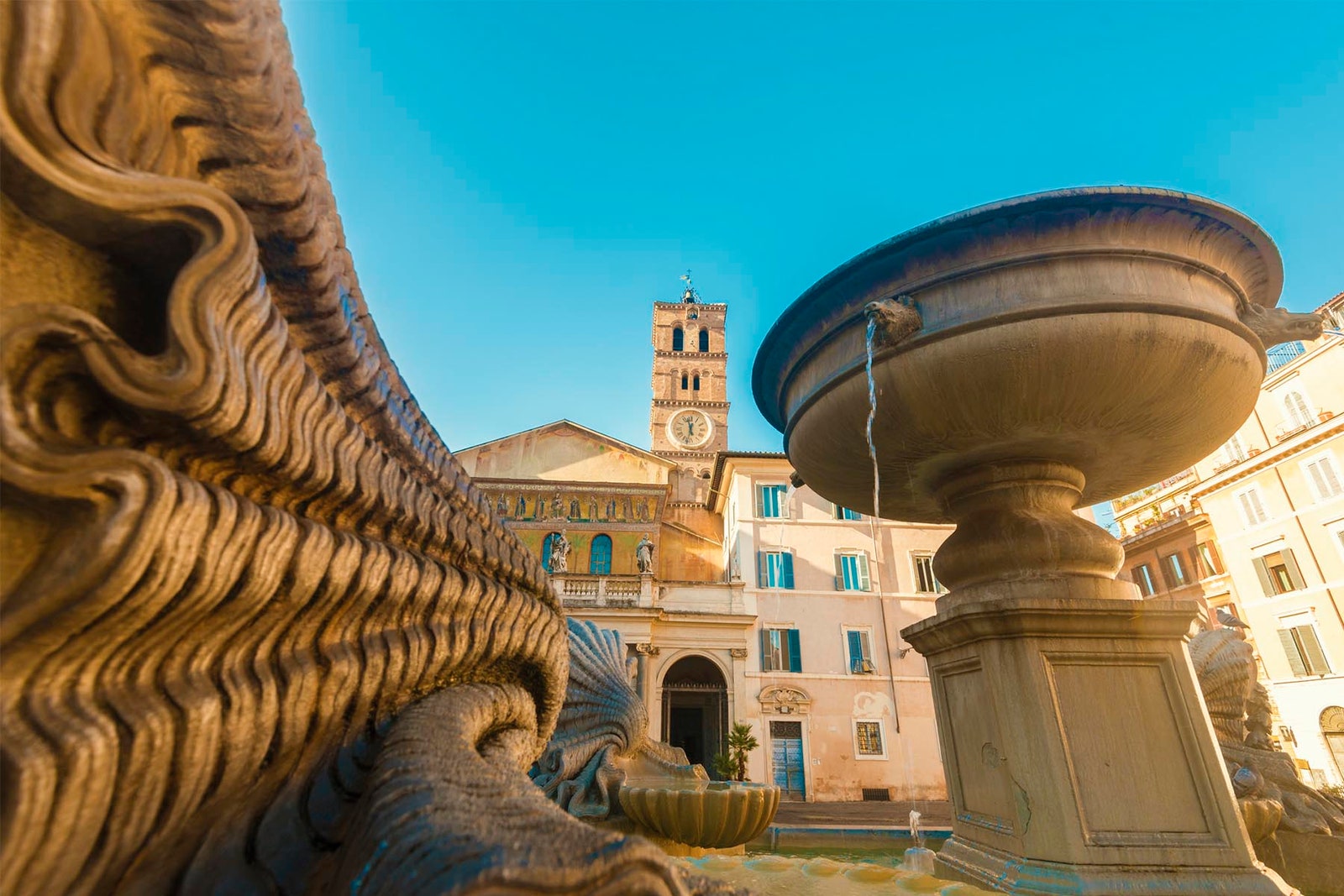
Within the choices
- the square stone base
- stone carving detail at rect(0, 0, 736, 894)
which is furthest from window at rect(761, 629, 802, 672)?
stone carving detail at rect(0, 0, 736, 894)

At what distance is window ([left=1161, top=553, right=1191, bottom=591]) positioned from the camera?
2412 centimetres

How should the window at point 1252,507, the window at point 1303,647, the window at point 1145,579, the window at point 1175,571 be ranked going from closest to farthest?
the window at point 1303,647 < the window at point 1252,507 < the window at point 1175,571 < the window at point 1145,579

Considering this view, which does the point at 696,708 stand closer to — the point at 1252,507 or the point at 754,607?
the point at 754,607

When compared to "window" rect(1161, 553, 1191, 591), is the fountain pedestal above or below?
below

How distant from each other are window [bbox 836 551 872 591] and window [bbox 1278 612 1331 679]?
12.8 meters

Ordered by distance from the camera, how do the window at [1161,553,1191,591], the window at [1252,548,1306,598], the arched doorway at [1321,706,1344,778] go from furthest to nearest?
the window at [1161,553,1191,591], the window at [1252,548,1306,598], the arched doorway at [1321,706,1344,778]

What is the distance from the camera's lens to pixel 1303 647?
19844 mm

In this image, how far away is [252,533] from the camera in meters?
0.80

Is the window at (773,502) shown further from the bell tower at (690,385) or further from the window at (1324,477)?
the bell tower at (690,385)

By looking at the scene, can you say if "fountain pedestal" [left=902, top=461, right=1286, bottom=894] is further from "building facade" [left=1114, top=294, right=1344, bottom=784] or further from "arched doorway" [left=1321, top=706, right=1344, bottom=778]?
"arched doorway" [left=1321, top=706, right=1344, bottom=778]

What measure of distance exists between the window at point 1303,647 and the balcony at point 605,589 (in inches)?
766

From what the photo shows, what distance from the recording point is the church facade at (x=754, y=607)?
18.0 m

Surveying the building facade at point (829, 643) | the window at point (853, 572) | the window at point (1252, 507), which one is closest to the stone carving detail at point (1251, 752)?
the building facade at point (829, 643)

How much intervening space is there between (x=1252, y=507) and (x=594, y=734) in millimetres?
26505
